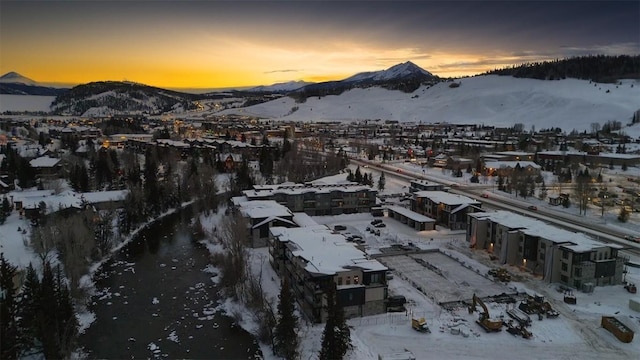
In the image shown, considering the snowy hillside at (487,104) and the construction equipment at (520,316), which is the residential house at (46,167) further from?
the snowy hillside at (487,104)

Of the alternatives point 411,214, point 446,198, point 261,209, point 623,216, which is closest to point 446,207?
point 446,198

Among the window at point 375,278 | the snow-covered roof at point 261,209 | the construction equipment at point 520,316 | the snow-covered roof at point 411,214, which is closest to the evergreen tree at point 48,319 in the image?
the window at point 375,278

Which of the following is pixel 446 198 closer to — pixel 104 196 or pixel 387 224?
pixel 387 224

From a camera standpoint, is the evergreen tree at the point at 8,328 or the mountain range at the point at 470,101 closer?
the evergreen tree at the point at 8,328

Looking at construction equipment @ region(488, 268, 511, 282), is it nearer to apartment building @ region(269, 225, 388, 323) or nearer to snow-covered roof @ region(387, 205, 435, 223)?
apartment building @ region(269, 225, 388, 323)

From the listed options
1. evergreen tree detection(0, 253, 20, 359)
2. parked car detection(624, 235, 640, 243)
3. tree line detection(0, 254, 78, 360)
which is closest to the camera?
evergreen tree detection(0, 253, 20, 359)

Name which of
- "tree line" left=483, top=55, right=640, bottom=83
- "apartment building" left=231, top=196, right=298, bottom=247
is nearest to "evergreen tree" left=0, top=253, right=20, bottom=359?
"apartment building" left=231, top=196, right=298, bottom=247
